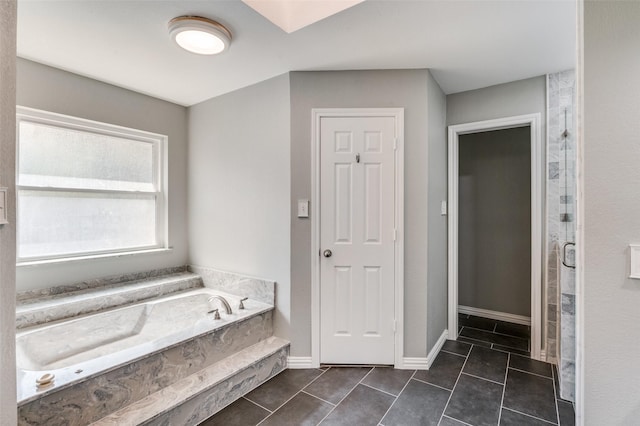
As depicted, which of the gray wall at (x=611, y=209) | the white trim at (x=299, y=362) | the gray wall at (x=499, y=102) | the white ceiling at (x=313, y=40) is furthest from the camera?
the gray wall at (x=499, y=102)

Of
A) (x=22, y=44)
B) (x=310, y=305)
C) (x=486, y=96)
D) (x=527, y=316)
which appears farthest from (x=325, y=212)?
(x=527, y=316)

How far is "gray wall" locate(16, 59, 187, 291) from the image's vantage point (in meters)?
2.22

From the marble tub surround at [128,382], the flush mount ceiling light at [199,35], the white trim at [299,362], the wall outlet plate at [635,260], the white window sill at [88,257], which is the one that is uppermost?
the flush mount ceiling light at [199,35]

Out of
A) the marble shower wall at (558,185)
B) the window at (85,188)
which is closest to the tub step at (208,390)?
the window at (85,188)

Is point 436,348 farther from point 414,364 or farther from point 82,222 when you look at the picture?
point 82,222

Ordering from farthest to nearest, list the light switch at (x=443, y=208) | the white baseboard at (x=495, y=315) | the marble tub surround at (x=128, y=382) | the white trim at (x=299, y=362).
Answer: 1. the white baseboard at (x=495, y=315)
2. the light switch at (x=443, y=208)
3. the white trim at (x=299, y=362)
4. the marble tub surround at (x=128, y=382)

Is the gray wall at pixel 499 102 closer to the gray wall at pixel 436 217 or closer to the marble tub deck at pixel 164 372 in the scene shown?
the gray wall at pixel 436 217

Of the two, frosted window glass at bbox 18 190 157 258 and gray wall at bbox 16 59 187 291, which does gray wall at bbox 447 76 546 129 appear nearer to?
gray wall at bbox 16 59 187 291

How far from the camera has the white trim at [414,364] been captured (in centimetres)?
228

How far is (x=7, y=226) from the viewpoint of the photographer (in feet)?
3.33

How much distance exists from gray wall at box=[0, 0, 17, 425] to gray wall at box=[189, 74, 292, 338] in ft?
5.17

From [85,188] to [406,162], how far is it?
282 centimetres

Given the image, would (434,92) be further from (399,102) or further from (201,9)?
(201,9)

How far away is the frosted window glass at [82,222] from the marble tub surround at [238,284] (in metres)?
0.68
